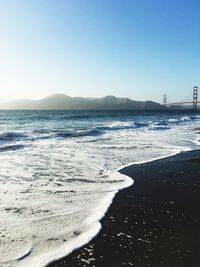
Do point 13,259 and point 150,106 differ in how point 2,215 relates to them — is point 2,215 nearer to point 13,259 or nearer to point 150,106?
point 13,259

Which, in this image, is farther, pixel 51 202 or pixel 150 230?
pixel 51 202

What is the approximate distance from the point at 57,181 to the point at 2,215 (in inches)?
94.6

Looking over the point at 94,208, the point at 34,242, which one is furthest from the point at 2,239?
the point at 94,208

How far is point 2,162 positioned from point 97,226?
629 cm

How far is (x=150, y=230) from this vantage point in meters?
4.25

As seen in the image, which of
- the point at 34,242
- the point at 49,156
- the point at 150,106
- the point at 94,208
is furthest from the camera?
the point at 150,106

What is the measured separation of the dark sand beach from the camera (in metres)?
3.48

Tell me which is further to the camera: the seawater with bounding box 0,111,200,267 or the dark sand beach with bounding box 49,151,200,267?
the seawater with bounding box 0,111,200,267

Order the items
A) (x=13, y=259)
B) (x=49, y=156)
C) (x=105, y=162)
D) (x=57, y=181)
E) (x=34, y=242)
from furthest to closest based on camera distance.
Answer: (x=49, y=156), (x=105, y=162), (x=57, y=181), (x=34, y=242), (x=13, y=259)

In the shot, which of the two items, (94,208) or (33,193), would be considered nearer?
(94,208)

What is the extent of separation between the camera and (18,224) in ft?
14.9

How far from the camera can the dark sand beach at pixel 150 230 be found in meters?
3.48

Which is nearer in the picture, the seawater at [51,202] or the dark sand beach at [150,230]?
the dark sand beach at [150,230]

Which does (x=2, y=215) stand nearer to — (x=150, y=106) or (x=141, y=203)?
(x=141, y=203)
